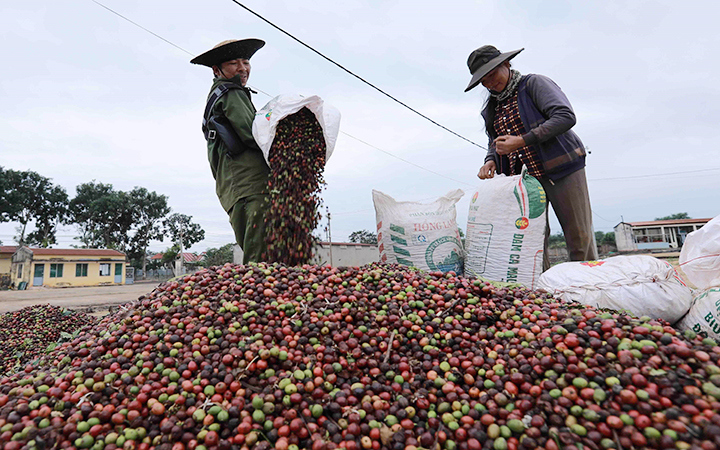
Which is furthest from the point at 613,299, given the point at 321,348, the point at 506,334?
the point at 321,348

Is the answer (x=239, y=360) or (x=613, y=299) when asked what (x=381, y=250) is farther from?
(x=239, y=360)

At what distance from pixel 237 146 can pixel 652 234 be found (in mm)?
36251

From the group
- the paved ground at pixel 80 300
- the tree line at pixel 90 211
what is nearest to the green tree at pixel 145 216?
the tree line at pixel 90 211

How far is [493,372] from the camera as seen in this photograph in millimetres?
1122

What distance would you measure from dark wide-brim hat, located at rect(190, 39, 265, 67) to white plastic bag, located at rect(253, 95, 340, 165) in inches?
17.4

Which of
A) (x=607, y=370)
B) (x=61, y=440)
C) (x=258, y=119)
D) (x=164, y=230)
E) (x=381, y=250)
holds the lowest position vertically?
(x=61, y=440)

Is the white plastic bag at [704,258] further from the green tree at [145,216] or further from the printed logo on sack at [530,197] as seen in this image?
the green tree at [145,216]

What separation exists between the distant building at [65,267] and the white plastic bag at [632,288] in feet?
95.3

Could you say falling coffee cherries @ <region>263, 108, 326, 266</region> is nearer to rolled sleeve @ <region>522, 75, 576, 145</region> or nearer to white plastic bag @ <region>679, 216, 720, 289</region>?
rolled sleeve @ <region>522, 75, 576, 145</region>

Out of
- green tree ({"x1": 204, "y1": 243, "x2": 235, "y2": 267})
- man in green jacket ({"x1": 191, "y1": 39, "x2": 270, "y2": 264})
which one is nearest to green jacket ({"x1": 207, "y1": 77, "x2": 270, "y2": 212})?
man in green jacket ({"x1": 191, "y1": 39, "x2": 270, "y2": 264})

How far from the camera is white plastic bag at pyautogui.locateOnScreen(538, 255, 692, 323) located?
1.72m

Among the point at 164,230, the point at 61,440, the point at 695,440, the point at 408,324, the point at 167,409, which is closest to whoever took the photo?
the point at 695,440

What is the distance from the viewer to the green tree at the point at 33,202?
90.7ft

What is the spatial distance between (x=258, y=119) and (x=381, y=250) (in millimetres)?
1475
